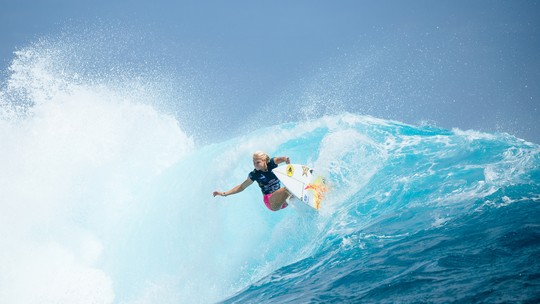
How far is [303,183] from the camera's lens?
842cm

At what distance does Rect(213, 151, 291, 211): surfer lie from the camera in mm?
7367

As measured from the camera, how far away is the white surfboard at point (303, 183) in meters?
7.99

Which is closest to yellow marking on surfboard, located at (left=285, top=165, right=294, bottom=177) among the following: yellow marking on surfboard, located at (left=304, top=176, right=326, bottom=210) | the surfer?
the surfer

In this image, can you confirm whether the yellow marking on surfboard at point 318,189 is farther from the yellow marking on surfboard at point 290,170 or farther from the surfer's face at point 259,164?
the surfer's face at point 259,164

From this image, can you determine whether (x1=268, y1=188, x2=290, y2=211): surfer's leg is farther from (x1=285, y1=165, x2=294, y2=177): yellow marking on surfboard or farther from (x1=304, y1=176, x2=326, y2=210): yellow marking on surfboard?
(x1=304, y1=176, x2=326, y2=210): yellow marking on surfboard

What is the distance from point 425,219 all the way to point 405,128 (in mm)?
6279

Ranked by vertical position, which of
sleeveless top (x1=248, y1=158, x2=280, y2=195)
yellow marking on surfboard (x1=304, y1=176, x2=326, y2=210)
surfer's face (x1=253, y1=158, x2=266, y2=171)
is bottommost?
yellow marking on surfboard (x1=304, y1=176, x2=326, y2=210)

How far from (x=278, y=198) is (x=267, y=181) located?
17.9 inches

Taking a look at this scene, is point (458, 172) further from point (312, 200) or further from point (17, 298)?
point (17, 298)

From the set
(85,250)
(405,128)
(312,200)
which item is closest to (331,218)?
(312,200)

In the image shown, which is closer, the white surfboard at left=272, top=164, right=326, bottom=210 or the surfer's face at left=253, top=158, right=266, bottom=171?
the surfer's face at left=253, top=158, right=266, bottom=171

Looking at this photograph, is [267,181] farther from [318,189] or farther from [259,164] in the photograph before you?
[318,189]

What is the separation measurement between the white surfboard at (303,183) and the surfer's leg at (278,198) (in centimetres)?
13

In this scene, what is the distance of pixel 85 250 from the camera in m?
12.1
